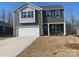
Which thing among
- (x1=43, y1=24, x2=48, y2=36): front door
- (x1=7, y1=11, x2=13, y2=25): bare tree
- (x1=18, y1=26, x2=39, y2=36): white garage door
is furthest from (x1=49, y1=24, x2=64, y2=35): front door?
(x1=7, y1=11, x2=13, y2=25): bare tree

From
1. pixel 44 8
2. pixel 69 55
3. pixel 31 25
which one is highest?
pixel 44 8

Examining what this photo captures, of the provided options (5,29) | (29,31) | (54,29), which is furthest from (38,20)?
(5,29)

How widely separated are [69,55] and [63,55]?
480 millimetres

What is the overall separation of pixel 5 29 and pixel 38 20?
5429 millimetres

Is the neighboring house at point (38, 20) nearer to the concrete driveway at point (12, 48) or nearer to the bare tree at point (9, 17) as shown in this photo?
the bare tree at point (9, 17)

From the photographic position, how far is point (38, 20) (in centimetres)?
3781

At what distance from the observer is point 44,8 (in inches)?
1426

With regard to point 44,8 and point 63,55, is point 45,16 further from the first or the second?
point 63,55

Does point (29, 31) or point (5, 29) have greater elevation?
point (5, 29)

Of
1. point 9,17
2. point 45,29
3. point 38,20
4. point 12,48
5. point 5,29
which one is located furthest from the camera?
point 9,17

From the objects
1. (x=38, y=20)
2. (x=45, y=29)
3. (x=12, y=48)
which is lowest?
(x=12, y=48)

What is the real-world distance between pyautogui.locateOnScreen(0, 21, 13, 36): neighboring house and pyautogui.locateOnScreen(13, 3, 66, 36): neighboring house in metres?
0.87

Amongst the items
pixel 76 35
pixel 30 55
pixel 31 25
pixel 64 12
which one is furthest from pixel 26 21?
pixel 30 55

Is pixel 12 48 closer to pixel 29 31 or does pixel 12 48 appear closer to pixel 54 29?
pixel 29 31
